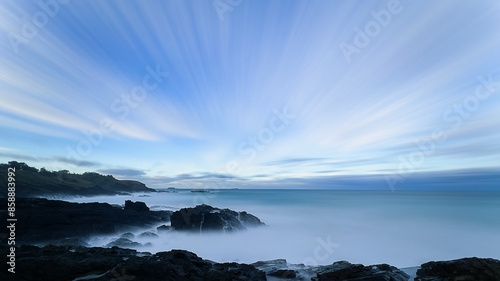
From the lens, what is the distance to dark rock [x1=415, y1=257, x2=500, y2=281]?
6246 mm

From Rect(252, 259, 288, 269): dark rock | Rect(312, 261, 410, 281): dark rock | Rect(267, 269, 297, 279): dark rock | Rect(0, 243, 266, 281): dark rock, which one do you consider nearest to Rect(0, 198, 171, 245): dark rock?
Rect(0, 243, 266, 281): dark rock

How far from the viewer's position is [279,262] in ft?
33.2

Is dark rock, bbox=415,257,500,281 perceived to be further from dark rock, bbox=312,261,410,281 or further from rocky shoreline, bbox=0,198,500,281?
dark rock, bbox=312,261,410,281

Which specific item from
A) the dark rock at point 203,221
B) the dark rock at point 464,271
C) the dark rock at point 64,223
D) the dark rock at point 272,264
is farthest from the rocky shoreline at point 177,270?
the dark rock at point 203,221

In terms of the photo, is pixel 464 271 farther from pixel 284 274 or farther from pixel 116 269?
pixel 116 269

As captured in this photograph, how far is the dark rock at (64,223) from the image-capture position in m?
13.2

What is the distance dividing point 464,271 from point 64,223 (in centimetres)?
2188

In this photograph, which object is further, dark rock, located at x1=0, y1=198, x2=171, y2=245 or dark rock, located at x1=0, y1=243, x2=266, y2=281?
dark rock, located at x1=0, y1=198, x2=171, y2=245

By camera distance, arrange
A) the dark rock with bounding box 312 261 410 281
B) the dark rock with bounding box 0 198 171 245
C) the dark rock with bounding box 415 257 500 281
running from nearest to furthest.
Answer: the dark rock with bounding box 415 257 500 281 < the dark rock with bounding box 312 261 410 281 < the dark rock with bounding box 0 198 171 245

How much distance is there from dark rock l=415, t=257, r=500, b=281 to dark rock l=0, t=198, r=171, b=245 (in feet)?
58.0

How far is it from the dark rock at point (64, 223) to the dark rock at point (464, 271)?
58.0 ft

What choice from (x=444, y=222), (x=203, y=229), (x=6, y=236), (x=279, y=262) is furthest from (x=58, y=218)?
(x=444, y=222)


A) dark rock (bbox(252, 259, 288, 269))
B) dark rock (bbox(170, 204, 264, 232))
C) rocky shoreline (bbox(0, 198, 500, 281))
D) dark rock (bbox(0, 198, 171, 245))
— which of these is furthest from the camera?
dark rock (bbox(170, 204, 264, 232))

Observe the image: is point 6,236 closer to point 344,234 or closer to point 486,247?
point 344,234
